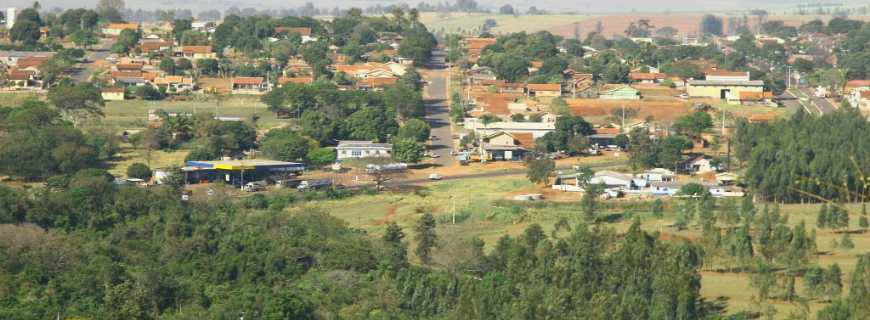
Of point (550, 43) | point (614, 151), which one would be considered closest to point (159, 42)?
point (550, 43)

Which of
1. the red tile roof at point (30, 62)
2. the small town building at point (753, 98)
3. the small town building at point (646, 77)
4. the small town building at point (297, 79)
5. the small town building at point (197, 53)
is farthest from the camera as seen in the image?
the small town building at point (197, 53)

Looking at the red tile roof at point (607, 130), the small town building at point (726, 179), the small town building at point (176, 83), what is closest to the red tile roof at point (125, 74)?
the small town building at point (176, 83)

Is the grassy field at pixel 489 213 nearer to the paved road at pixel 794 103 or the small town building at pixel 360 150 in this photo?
the small town building at pixel 360 150

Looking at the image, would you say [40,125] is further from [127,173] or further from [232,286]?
[232,286]

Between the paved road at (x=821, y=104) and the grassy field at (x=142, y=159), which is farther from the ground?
the grassy field at (x=142, y=159)

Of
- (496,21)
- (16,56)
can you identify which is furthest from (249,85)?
(496,21)

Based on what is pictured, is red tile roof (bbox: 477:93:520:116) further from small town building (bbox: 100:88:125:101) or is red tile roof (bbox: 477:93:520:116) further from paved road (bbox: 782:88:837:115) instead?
small town building (bbox: 100:88:125:101)

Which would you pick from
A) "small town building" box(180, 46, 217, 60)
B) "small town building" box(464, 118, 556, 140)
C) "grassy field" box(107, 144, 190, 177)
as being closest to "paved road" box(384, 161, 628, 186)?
"small town building" box(464, 118, 556, 140)
